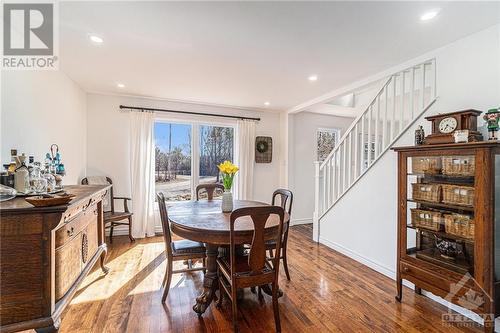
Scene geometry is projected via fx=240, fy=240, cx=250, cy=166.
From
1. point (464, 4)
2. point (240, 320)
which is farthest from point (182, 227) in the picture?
point (464, 4)

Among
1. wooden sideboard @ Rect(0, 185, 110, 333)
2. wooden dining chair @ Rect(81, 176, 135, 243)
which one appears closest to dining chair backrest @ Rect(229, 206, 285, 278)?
wooden sideboard @ Rect(0, 185, 110, 333)

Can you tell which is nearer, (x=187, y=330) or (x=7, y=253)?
(x=7, y=253)

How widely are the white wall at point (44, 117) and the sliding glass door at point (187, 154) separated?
4.03ft

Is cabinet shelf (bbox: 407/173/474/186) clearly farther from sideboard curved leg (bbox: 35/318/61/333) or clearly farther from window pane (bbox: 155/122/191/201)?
window pane (bbox: 155/122/191/201)

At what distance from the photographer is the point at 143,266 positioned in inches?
118

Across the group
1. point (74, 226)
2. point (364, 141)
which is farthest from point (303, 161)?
point (74, 226)

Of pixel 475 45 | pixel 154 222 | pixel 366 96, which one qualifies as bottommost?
pixel 154 222

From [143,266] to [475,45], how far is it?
13.7 feet

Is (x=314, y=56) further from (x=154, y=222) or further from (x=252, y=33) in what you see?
(x=154, y=222)

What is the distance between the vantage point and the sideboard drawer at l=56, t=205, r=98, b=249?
5.22 feet

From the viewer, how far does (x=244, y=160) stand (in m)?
4.88

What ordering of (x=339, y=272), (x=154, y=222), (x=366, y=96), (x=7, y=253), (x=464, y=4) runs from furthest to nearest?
1. (x=366, y=96)
2. (x=154, y=222)
3. (x=339, y=272)
4. (x=464, y=4)
5. (x=7, y=253)

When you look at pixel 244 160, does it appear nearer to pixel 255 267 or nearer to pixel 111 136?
pixel 111 136

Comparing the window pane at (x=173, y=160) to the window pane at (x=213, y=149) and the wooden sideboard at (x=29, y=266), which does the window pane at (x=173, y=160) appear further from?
the wooden sideboard at (x=29, y=266)
